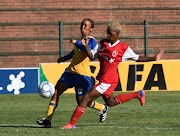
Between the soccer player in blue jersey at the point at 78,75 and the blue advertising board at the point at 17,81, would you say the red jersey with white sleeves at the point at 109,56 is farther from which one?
the blue advertising board at the point at 17,81

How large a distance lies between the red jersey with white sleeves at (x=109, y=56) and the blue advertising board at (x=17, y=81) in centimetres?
882

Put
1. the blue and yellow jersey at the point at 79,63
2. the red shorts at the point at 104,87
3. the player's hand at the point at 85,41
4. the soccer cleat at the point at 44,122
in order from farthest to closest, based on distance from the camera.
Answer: the blue and yellow jersey at the point at 79,63 < the soccer cleat at the point at 44,122 < the red shorts at the point at 104,87 < the player's hand at the point at 85,41

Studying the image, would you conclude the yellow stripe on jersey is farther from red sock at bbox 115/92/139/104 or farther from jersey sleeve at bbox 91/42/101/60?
jersey sleeve at bbox 91/42/101/60

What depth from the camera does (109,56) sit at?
7.61 meters

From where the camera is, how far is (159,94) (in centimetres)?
1523

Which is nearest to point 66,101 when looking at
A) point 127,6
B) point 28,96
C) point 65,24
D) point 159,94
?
point 28,96

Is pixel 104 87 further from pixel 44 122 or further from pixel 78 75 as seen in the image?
pixel 44 122

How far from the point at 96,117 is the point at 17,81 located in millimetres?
6727

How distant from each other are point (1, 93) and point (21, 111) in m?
5.11

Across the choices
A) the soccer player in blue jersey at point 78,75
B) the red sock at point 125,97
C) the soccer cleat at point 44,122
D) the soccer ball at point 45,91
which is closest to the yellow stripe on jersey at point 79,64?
the soccer player in blue jersey at point 78,75

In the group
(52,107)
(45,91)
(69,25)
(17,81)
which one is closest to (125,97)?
(52,107)

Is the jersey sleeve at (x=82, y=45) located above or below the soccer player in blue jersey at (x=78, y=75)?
above

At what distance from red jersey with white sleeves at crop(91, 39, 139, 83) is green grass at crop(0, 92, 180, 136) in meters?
0.83

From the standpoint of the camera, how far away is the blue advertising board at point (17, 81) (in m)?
16.2
